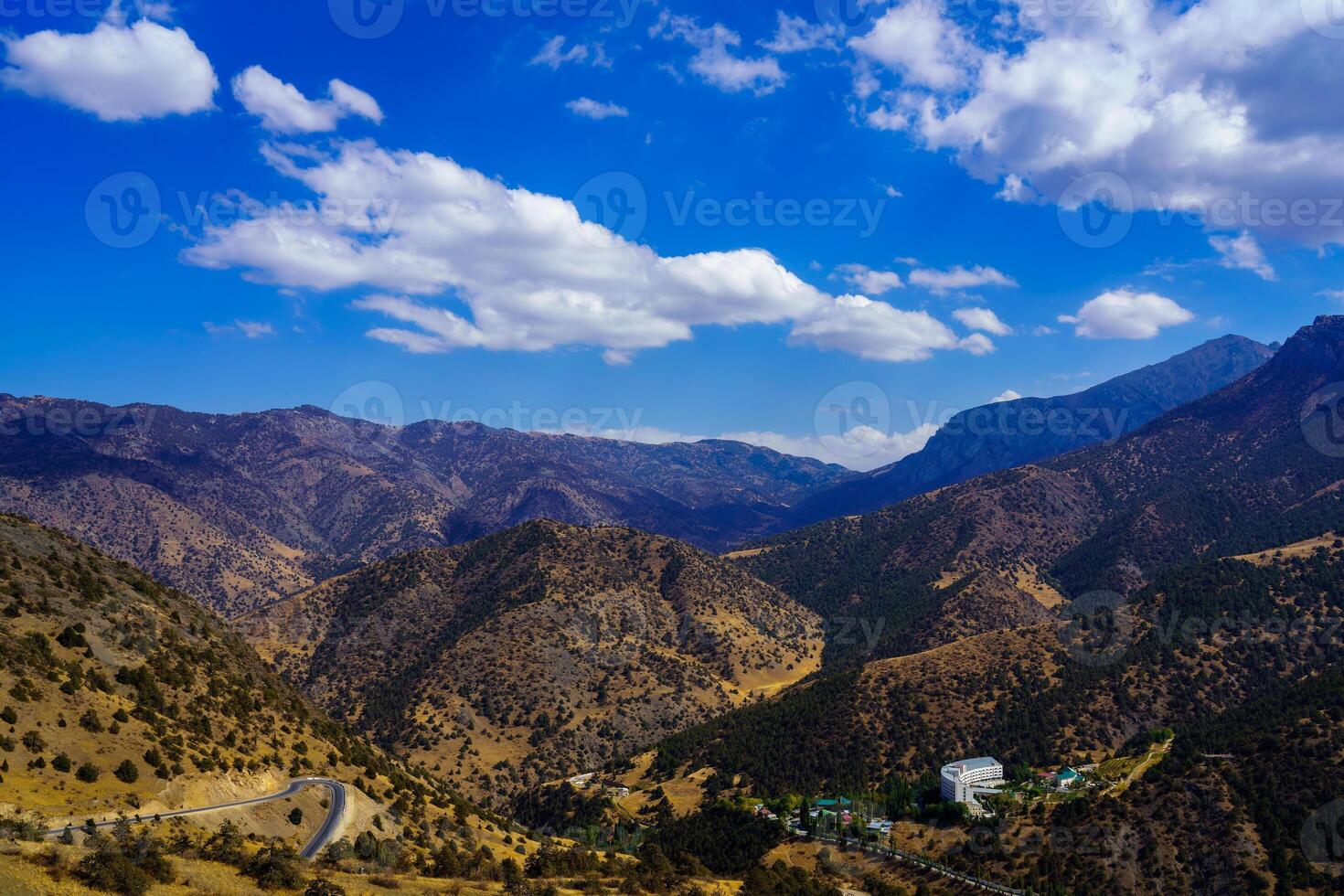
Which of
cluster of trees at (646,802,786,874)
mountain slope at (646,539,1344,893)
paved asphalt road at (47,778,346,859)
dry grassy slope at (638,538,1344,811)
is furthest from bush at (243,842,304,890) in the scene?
dry grassy slope at (638,538,1344,811)

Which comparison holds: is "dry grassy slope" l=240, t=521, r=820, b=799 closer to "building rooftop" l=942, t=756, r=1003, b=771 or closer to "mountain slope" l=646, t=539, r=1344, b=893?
"mountain slope" l=646, t=539, r=1344, b=893

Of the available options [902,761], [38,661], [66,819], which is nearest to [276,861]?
[66,819]

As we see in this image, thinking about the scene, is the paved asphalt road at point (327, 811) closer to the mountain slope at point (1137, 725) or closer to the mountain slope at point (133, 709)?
the mountain slope at point (133, 709)

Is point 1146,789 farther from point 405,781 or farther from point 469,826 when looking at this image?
point 405,781

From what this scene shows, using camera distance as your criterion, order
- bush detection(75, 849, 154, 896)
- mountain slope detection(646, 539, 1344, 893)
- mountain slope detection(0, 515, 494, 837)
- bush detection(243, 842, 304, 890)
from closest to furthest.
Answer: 1. bush detection(75, 849, 154, 896)
2. bush detection(243, 842, 304, 890)
3. mountain slope detection(0, 515, 494, 837)
4. mountain slope detection(646, 539, 1344, 893)

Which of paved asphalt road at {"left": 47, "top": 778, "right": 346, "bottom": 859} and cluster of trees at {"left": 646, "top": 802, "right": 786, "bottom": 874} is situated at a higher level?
paved asphalt road at {"left": 47, "top": 778, "right": 346, "bottom": 859}

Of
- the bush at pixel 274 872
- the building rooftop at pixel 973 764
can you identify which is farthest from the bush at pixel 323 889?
the building rooftop at pixel 973 764

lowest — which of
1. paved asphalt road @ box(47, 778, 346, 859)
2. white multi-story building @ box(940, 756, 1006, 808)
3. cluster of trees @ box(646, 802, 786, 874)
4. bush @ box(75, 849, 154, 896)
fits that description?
cluster of trees @ box(646, 802, 786, 874)
